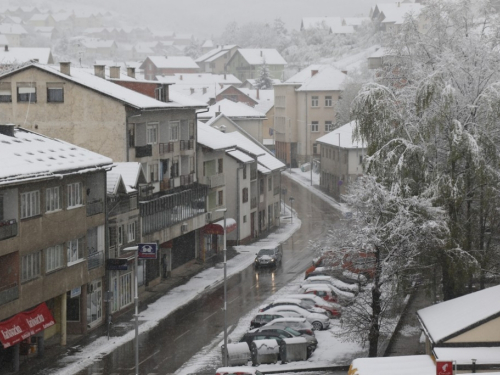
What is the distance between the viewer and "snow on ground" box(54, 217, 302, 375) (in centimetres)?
4356

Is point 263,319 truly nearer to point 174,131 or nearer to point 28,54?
point 174,131

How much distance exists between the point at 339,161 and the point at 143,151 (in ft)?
161

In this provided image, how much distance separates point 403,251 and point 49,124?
27.1 metres

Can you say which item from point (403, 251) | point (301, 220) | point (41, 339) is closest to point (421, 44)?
point (403, 251)

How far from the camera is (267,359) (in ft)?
141

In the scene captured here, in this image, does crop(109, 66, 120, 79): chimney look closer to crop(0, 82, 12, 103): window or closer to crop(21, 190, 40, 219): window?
crop(0, 82, 12, 103): window

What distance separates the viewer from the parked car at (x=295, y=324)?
45719 millimetres

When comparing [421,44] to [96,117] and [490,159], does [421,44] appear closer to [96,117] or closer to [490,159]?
[490,159]

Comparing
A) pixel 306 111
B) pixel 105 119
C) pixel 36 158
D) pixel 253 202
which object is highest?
pixel 105 119

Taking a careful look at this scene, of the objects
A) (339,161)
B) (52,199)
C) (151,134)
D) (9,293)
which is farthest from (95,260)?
(339,161)

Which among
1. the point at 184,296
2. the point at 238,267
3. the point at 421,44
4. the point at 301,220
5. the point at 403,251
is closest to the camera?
the point at 403,251

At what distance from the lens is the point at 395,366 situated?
107 ft

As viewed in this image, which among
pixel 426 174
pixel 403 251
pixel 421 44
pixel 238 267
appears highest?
pixel 421 44

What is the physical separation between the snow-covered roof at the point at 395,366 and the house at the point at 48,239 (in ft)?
49.9
